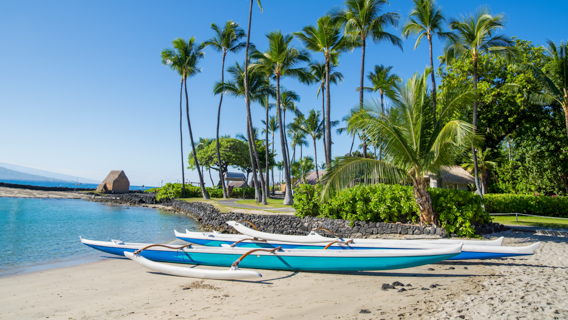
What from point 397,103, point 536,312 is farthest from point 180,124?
point 536,312

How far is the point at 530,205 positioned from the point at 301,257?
57.3 ft

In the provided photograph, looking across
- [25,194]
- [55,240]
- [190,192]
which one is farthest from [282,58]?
[25,194]

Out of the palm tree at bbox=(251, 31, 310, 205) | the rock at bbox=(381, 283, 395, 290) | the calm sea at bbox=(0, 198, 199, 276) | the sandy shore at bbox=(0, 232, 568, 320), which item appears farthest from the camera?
the palm tree at bbox=(251, 31, 310, 205)

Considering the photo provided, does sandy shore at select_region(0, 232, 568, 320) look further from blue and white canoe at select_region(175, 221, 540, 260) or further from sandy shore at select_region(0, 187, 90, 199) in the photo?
sandy shore at select_region(0, 187, 90, 199)

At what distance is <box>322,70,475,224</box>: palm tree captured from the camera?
8766 millimetres

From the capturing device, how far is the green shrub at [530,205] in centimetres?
1672

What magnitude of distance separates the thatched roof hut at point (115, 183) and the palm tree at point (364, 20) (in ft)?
150

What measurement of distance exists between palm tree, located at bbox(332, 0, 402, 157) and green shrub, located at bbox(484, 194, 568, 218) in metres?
9.88

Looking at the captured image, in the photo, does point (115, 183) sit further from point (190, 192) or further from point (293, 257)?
point (293, 257)

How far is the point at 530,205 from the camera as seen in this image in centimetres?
1712

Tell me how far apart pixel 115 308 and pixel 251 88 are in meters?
23.5

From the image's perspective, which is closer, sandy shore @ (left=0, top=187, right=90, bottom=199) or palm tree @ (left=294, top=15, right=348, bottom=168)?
palm tree @ (left=294, top=15, right=348, bottom=168)

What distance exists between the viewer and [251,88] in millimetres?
26672

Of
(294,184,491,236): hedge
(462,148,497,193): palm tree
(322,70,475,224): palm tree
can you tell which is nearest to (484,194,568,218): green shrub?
(294,184,491,236): hedge
